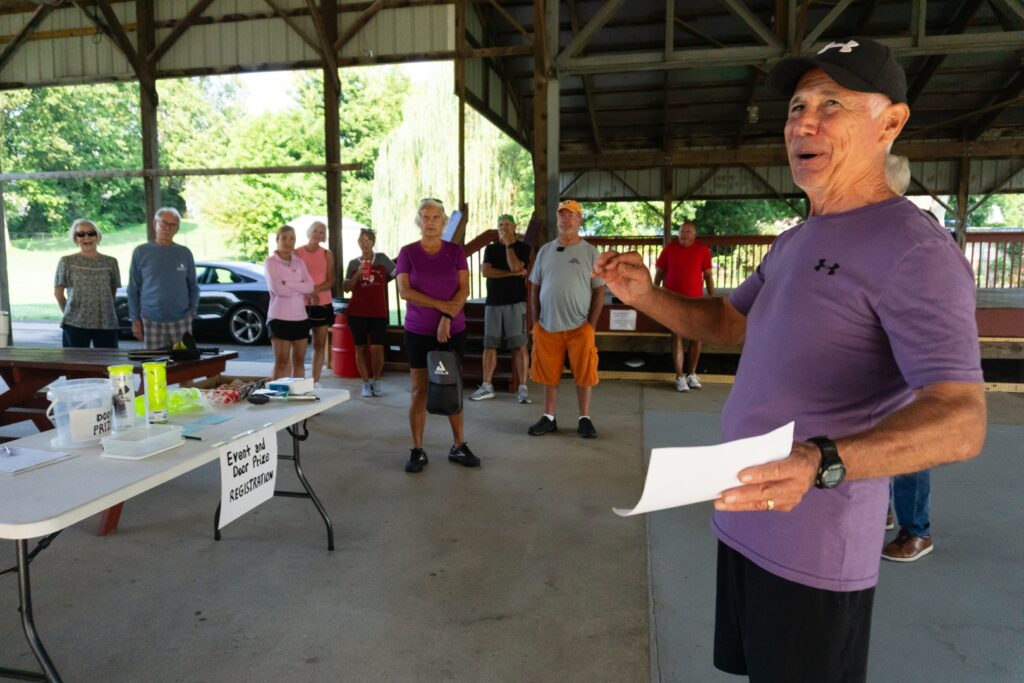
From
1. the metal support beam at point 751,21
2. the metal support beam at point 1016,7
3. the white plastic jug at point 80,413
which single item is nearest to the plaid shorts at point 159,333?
the white plastic jug at point 80,413

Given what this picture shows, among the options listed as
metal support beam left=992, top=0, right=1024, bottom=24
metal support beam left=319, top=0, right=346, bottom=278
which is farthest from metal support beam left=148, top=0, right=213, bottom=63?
metal support beam left=992, top=0, right=1024, bottom=24

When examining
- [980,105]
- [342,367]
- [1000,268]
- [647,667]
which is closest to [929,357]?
[647,667]

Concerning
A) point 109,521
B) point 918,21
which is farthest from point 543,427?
point 918,21

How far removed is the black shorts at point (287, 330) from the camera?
5.48 metres

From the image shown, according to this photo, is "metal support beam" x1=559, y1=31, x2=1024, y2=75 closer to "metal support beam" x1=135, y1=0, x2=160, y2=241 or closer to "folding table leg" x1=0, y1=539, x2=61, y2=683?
"metal support beam" x1=135, y1=0, x2=160, y2=241

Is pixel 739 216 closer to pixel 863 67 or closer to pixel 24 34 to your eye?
pixel 24 34

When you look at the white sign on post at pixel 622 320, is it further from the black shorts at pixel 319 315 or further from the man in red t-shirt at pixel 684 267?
the black shorts at pixel 319 315

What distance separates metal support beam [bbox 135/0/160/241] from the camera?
9.73m

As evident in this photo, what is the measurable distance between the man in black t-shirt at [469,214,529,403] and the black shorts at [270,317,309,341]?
1686 mm

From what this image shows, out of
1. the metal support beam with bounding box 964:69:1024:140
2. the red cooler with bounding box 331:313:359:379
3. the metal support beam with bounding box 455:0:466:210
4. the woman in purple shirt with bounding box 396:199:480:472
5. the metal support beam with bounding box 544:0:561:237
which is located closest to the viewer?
the woman in purple shirt with bounding box 396:199:480:472

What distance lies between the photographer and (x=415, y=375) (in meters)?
4.16

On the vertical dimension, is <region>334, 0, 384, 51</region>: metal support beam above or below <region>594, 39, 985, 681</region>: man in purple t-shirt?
above

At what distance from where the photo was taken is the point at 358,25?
9.05 m

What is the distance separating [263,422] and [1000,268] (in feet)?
42.7
